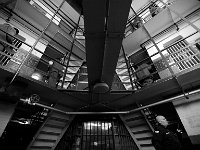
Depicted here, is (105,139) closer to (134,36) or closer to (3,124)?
(3,124)

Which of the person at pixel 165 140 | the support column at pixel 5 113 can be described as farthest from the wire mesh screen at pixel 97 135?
the support column at pixel 5 113

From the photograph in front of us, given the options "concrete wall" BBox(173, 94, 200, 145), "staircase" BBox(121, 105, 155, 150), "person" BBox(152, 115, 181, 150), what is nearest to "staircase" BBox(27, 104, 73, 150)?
"staircase" BBox(121, 105, 155, 150)

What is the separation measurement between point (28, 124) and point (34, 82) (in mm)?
1689

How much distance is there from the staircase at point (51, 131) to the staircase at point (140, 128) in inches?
89.5

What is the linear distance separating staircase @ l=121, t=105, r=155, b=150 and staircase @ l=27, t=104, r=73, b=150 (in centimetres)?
227

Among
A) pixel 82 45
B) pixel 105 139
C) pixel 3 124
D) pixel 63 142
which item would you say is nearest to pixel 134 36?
pixel 82 45

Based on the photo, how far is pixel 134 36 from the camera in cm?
652

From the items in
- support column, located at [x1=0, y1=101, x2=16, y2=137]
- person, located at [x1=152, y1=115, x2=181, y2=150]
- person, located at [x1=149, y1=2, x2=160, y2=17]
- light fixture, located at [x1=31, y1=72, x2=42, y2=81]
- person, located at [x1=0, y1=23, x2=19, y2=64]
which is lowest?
person, located at [x1=152, y1=115, x2=181, y2=150]

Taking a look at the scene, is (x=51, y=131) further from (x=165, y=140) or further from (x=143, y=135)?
(x=165, y=140)

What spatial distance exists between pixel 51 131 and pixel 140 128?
3165 millimetres

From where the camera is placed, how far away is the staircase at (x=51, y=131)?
4.07 meters

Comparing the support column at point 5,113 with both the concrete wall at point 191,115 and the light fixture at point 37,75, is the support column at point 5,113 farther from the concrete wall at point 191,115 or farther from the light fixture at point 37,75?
the concrete wall at point 191,115

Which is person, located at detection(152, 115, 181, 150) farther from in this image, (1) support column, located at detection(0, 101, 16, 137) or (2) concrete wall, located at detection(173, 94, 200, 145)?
(1) support column, located at detection(0, 101, 16, 137)

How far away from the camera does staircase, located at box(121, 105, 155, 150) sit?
443 cm
